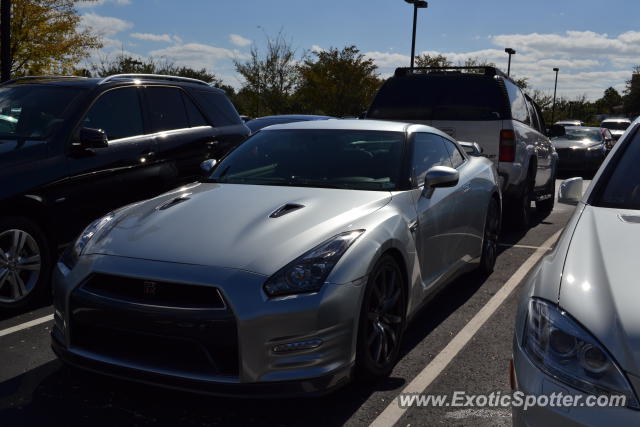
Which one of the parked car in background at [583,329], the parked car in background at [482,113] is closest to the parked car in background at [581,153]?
the parked car in background at [482,113]

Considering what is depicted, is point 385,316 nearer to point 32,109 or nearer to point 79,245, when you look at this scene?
point 79,245

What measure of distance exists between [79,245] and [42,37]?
21.2 metres

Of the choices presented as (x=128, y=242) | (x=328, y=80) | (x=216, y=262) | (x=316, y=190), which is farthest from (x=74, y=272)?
(x=328, y=80)

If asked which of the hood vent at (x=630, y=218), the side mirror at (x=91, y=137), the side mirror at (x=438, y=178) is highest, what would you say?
the side mirror at (x=91, y=137)

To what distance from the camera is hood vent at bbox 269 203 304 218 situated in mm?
3839

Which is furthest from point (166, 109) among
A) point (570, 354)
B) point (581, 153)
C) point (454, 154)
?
point (581, 153)

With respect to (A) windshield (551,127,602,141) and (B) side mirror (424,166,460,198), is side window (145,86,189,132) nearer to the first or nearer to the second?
(B) side mirror (424,166,460,198)

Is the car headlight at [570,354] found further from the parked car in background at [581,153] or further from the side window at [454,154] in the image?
the parked car in background at [581,153]

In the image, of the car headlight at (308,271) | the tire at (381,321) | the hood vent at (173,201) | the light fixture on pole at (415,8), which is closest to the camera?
the car headlight at (308,271)

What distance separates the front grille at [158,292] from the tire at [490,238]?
352 cm

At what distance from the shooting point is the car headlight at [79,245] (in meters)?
3.70

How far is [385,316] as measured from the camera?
3811 mm

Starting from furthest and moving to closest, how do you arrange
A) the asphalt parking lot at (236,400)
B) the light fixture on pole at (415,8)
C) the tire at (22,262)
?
1. the light fixture on pole at (415,8)
2. the tire at (22,262)
3. the asphalt parking lot at (236,400)

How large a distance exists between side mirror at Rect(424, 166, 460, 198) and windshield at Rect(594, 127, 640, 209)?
1088 millimetres
